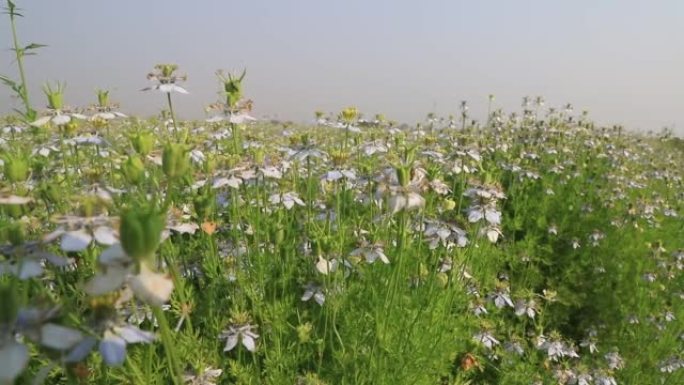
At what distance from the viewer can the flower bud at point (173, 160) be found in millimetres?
1475

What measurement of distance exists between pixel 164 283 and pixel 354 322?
2821 mm

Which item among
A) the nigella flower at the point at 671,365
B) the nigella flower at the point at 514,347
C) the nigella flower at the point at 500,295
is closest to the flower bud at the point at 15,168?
the nigella flower at the point at 500,295

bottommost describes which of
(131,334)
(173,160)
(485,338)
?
(485,338)

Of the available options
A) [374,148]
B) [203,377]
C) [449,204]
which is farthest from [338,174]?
[203,377]

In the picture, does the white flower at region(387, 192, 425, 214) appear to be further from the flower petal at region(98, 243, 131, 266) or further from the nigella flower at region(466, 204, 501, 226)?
the flower petal at region(98, 243, 131, 266)

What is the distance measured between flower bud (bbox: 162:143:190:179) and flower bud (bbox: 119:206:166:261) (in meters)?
0.44

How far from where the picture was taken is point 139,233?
40.1 inches

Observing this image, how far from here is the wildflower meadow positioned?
145 cm

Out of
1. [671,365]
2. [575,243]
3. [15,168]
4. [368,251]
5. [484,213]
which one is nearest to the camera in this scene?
[15,168]

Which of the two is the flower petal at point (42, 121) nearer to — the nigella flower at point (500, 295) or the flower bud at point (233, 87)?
the flower bud at point (233, 87)

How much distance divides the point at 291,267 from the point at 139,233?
2.89m

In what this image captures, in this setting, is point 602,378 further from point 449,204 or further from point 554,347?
point 449,204

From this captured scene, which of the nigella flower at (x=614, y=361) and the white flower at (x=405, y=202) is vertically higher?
the white flower at (x=405, y=202)

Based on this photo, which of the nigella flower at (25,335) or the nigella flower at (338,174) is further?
the nigella flower at (338,174)
